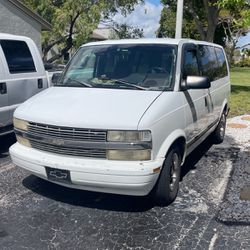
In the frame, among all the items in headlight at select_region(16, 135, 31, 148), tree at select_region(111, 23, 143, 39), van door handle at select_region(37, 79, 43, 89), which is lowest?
tree at select_region(111, 23, 143, 39)

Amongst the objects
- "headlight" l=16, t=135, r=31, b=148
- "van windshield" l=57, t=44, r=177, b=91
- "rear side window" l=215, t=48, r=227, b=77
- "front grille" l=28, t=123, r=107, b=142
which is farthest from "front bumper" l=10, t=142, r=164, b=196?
"rear side window" l=215, t=48, r=227, b=77

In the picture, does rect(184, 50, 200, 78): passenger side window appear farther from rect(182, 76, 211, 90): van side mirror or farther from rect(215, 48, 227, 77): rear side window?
rect(215, 48, 227, 77): rear side window

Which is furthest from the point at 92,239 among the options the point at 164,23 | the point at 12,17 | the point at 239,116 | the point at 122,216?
the point at 164,23

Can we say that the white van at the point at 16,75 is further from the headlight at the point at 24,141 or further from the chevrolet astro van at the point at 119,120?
the headlight at the point at 24,141

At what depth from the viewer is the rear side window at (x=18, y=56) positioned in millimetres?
6391

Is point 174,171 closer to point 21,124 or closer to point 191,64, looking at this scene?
point 191,64

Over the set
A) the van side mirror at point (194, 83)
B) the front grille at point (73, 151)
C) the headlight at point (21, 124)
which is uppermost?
the van side mirror at point (194, 83)

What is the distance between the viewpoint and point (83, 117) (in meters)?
3.92

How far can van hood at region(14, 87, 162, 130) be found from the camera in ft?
12.6

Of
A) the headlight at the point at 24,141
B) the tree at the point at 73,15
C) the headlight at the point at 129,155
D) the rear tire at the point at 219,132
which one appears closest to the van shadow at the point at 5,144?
the headlight at the point at 24,141

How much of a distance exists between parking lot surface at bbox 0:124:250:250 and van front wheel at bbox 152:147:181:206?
114mm

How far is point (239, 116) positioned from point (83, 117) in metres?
7.47

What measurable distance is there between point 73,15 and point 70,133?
830 inches

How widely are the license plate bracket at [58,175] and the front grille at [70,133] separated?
0.35 metres
